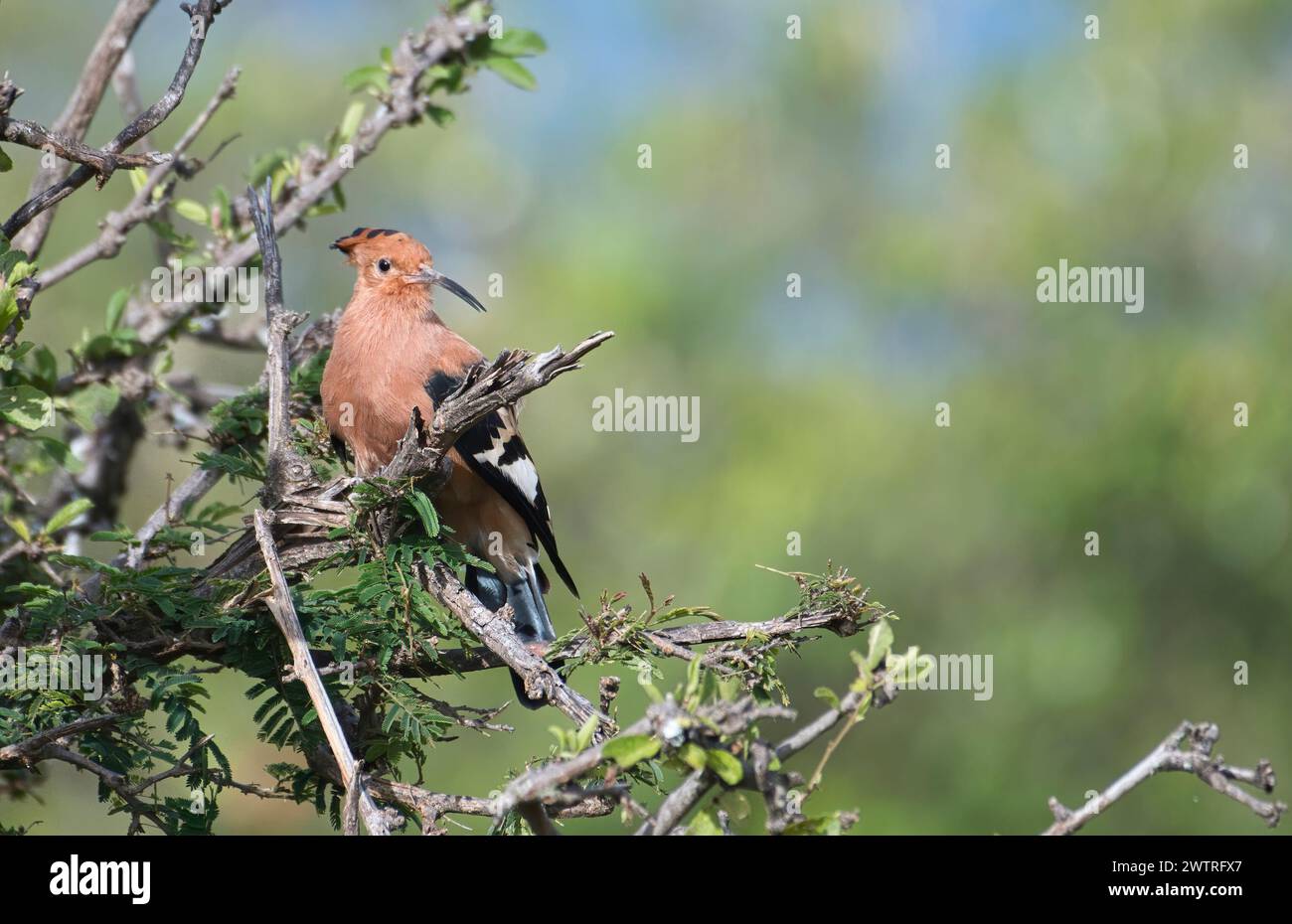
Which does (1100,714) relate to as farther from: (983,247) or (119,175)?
(119,175)

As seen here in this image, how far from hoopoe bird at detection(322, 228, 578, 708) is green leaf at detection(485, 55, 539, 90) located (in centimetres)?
69

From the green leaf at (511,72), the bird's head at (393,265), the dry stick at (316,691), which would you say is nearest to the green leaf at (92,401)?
the bird's head at (393,265)

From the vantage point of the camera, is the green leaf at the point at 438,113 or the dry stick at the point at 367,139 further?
the green leaf at the point at 438,113

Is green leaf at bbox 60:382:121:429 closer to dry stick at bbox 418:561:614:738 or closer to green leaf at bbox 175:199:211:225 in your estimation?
green leaf at bbox 175:199:211:225

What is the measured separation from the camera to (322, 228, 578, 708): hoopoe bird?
3912mm

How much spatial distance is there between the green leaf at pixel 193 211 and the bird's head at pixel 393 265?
0.50 metres

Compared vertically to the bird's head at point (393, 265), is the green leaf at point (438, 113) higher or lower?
higher

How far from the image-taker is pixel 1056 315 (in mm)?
8781

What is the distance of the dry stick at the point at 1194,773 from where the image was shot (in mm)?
1750

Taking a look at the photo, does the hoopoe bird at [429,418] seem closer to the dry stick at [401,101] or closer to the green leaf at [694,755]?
the dry stick at [401,101]

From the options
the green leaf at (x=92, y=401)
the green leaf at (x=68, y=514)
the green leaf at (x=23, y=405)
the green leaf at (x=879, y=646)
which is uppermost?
the green leaf at (x=92, y=401)
